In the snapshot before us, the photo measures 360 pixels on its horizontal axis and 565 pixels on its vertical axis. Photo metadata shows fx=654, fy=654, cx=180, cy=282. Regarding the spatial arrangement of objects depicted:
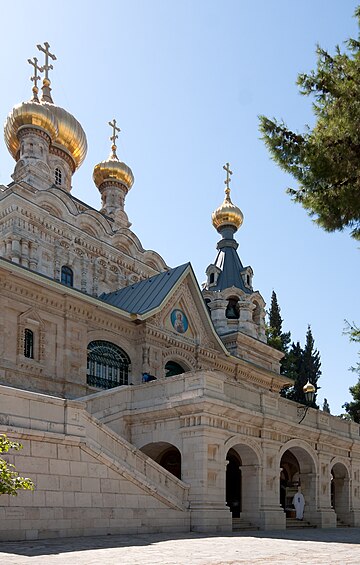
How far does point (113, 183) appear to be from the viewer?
3803cm

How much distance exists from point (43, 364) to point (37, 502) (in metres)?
9.49

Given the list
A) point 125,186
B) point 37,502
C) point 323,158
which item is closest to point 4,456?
point 37,502

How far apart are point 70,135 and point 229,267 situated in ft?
39.3

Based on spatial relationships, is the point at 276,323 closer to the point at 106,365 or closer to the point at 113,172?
the point at 113,172

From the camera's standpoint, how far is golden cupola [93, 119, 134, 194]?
125ft

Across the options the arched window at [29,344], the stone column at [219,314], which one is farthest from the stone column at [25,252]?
the stone column at [219,314]

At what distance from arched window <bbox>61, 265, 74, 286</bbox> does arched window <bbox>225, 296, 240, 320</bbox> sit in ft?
35.0

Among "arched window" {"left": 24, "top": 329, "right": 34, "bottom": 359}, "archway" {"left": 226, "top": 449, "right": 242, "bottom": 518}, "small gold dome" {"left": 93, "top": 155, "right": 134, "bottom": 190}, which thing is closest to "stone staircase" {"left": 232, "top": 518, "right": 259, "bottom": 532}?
"archway" {"left": 226, "top": 449, "right": 242, "bottom": 518}

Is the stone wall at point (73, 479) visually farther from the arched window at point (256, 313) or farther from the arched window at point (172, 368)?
the arched window at point (256, 313)

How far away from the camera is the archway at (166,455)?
1933cm

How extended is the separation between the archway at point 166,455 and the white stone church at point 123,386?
0.05m

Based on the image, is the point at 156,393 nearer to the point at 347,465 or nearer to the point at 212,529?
the point at 212,529

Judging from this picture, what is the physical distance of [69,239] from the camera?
29.8 meters

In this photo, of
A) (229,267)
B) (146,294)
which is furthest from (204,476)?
(229,267)
